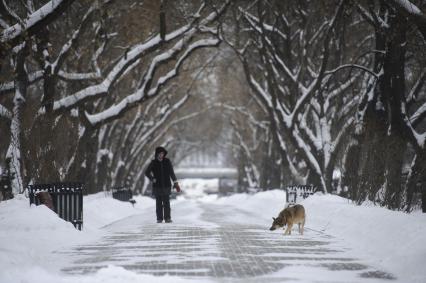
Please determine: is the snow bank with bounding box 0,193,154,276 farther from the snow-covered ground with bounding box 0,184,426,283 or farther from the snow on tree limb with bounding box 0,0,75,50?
the snow on tree limb with bounding box 0,0,75,50

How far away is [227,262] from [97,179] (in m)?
27.0

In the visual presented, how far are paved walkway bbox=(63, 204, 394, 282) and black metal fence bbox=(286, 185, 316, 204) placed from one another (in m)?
9.12

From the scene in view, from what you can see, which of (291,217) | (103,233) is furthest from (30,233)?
(291,217)

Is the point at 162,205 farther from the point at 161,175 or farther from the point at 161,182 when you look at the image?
the point at 161,175

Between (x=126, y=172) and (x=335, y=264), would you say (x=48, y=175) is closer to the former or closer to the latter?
(x=335, y=264)

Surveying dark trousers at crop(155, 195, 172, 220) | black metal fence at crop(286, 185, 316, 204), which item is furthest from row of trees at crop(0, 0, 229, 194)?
black metal fence at crop(286, 185, 316, 204)

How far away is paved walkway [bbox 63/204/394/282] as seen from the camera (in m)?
9.01

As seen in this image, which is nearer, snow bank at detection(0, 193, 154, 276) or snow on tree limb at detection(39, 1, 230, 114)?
snow bank at detection(0, 193, 154, 276)

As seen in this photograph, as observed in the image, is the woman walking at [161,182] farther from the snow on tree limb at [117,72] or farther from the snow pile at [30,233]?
the snow pile at [30,233]

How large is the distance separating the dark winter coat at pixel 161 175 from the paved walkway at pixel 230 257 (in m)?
4.10

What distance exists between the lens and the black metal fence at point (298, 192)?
24578 millimetres

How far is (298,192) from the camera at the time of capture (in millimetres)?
24859

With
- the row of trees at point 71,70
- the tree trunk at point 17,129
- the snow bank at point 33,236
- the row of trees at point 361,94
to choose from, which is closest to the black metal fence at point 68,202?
the snow bank at point 33,236

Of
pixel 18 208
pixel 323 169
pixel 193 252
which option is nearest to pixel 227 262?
pixel 193 252
